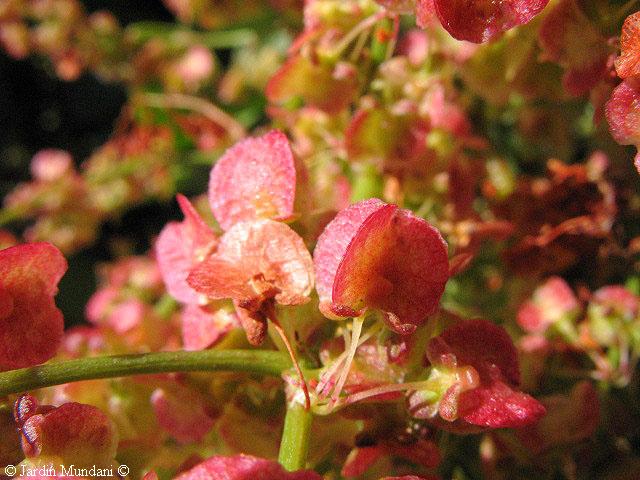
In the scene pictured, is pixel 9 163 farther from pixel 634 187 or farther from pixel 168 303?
pixel 634 187

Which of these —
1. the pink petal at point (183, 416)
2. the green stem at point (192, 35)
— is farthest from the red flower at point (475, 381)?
the green stem at point (192, 35)

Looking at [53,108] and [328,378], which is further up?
[328,378]

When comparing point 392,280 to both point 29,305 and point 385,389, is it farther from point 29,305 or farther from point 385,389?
point 29,305

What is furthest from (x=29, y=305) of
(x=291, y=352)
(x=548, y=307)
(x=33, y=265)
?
(x=548, y=307)

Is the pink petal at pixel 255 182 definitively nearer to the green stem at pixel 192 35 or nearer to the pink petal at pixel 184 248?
the pink petal at pixel 184 248

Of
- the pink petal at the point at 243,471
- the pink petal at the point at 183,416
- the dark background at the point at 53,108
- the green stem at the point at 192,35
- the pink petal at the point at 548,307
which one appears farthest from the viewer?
the dark background at the point at 53,108
